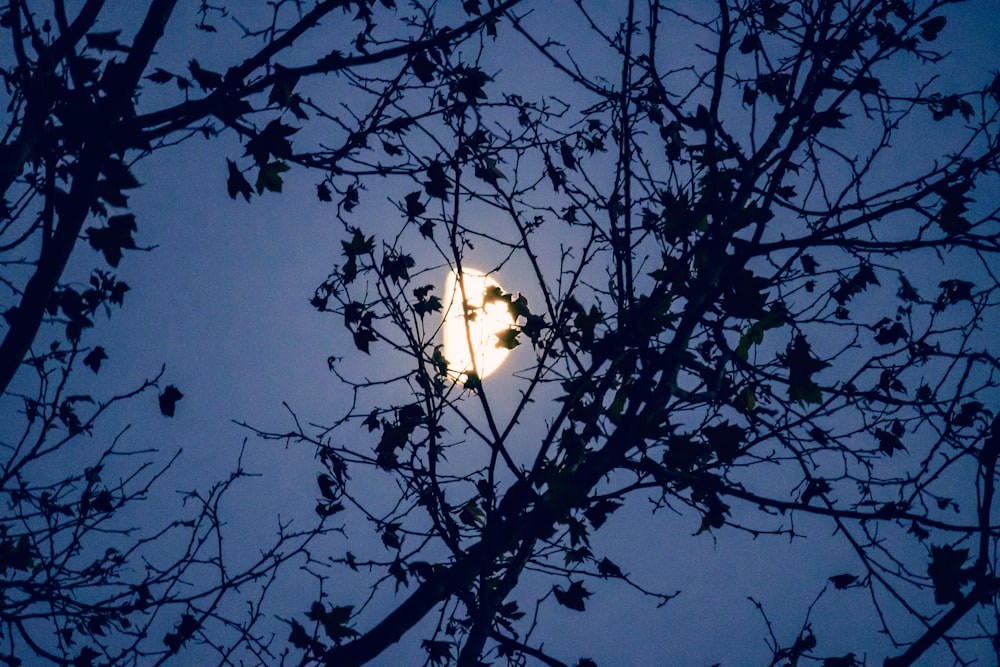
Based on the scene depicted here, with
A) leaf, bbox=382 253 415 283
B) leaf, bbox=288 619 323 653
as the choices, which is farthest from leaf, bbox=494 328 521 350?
leaf, bbox=288 619 323 653

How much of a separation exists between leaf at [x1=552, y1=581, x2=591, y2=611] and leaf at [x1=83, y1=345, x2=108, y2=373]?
130 inches

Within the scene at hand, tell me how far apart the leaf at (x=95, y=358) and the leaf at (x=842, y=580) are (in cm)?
475

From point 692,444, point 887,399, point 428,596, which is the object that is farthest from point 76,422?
point 887,399

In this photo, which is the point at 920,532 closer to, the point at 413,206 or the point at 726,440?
the point at 726,440

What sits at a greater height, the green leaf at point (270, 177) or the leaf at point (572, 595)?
the green leaf at point (270, 177)

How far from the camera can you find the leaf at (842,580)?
132 inches

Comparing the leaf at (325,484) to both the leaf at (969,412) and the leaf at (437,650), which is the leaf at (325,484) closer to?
the leaf at (437,650)

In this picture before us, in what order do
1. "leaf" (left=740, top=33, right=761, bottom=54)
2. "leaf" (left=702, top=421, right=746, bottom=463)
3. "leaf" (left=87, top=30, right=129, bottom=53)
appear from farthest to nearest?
"leaf" (left=740, top=33, right=761, bottom=54), "leaf" (left=702, top=421, right=746, bottom=463), "leaf" (left=87, top=30, right=129, bottom=53)

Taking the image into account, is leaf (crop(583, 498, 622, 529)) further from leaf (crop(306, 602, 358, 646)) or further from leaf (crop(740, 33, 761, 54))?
leaf (crop(740, 33, 761, 54))

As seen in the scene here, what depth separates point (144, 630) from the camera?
4.04 m

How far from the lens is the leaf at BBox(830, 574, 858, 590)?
3.36 meters

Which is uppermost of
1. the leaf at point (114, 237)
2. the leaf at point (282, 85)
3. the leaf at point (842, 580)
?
the leaf at point (282, 85)

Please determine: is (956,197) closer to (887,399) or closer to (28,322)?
(887,399)

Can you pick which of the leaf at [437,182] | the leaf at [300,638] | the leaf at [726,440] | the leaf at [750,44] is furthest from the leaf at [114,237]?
the leaf at [750,44]
